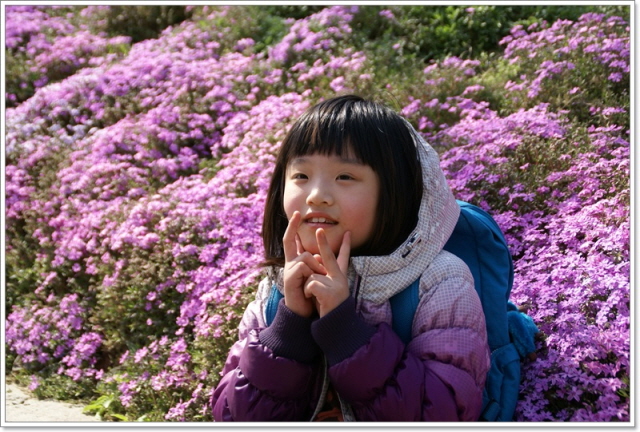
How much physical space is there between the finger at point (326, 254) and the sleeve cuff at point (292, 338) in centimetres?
18

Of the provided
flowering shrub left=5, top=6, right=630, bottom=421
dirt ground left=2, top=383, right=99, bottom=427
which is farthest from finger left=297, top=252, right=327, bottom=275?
dirt ground left=2, top=383, right=99, bottom=427

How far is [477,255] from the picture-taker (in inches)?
103

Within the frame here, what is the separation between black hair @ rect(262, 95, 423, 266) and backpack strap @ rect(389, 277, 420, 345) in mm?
143

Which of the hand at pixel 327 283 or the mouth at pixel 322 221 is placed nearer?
the hand at pixel 327 283

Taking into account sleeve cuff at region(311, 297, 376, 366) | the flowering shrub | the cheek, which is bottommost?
the flowering shrub

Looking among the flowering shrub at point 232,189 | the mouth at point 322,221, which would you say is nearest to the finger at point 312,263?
the mouth at point 322,221

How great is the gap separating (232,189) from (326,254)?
98.3 inches

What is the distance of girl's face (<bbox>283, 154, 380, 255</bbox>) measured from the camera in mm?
2246

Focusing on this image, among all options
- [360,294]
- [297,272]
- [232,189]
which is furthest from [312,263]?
[232,189]

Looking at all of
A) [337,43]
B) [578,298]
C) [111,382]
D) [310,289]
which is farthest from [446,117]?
[310,289]

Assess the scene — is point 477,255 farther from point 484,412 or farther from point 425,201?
point 484,412

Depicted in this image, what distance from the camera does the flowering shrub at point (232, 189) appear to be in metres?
2.93

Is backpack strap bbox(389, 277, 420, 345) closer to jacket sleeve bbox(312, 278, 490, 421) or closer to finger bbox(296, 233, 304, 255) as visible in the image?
jacket sleeve bbox(312, 278, 490, 421)

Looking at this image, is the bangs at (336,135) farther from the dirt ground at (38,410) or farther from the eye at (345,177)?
the dirt ground at (38,410)
